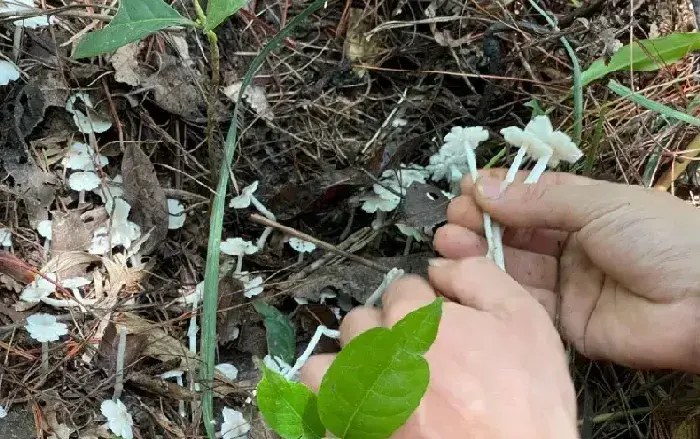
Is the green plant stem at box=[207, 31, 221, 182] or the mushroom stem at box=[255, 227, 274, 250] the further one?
the mushroom stem at box=[255, 227, 274, 250]

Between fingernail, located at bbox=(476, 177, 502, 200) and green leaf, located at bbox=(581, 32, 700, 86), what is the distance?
2.30ft

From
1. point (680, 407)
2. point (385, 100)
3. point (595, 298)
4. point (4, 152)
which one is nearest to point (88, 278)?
point (4, 152)

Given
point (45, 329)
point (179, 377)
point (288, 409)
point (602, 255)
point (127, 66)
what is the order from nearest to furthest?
point (288, 409), point (602, 255), point (45, 329), point (179, 377), point (127, 66)

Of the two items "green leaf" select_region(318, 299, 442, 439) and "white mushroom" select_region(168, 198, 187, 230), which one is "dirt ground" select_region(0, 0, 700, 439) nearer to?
"white mushroom" select_region(168, 198, 187, 230)

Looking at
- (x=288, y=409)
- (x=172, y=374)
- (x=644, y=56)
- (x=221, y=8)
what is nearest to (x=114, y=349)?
(x=172, y=374)

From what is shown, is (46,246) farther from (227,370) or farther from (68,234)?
(227,370)

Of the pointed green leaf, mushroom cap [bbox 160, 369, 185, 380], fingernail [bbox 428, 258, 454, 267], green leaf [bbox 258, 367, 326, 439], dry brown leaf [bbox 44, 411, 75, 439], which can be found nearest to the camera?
the pointed green leaf

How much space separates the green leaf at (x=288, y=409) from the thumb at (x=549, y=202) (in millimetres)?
842

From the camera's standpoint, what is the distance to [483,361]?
156cm

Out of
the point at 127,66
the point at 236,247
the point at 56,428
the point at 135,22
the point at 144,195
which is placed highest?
the point at 135,22

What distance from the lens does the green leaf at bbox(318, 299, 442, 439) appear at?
1.13 metres

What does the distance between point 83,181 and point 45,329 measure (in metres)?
0.52

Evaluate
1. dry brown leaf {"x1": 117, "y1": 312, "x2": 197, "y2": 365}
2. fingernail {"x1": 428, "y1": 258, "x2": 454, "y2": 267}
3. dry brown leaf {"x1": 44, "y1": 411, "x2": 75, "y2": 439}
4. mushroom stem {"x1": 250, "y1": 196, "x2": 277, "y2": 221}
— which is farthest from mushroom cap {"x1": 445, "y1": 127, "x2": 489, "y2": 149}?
dry brown leaf {"x1": 44, "y1": 411, "x2": 75, "y2": 439}

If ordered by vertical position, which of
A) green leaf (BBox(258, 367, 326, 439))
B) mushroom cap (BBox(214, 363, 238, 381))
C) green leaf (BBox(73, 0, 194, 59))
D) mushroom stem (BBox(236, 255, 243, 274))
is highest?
green leaf (BBox(73, 0, 194, 59))
